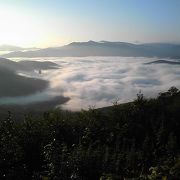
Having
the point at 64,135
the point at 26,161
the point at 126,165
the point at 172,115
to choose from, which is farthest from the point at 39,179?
the point at 172,115

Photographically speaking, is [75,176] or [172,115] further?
[172,115]

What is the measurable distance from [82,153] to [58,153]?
5.52 ft

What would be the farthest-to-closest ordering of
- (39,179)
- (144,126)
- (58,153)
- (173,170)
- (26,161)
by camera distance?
1. (144,126)
2. (26,161)
3. (58,153)
4. (39,179)
5. (173,170)

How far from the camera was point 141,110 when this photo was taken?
85.9 m

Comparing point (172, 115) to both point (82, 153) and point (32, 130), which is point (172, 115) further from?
point (82, 153)

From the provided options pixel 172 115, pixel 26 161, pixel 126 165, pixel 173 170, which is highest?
pixel 173 170

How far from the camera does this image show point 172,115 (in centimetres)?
9031

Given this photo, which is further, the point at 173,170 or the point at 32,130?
the point at 32,130

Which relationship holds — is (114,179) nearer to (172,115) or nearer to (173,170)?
(173,170)

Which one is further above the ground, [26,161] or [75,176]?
[75,176]

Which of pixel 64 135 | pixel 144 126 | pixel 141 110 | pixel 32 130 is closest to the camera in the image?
pixel 32 130

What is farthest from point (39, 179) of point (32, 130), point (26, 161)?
point (32, 130)

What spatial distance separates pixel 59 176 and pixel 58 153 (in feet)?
10.5

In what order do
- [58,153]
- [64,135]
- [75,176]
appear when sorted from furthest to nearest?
1. [64,135]
2. [58,153]
3. [75,176]
